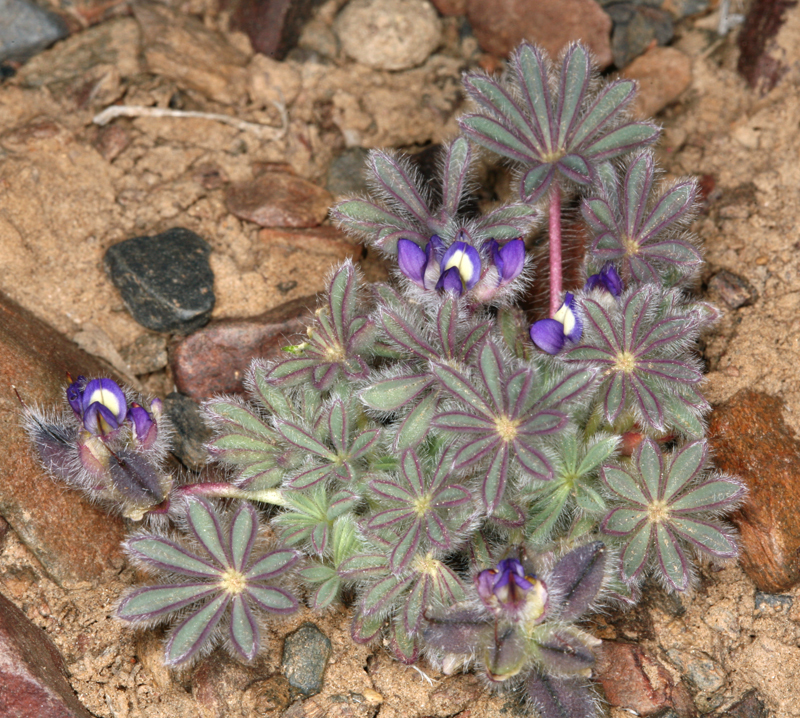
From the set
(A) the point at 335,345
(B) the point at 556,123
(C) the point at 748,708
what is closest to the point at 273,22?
(B) the point at 556,123

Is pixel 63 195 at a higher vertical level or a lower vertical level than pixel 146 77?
lower

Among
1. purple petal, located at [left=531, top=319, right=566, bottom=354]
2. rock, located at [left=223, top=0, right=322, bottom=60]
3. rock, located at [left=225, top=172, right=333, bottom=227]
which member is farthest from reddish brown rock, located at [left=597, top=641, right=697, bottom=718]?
rock, located at [left=223, top=0, right=322, bottom=60]

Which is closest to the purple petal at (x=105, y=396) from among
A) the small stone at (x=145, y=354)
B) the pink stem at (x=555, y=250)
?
the small stone at (x=145, y=354)

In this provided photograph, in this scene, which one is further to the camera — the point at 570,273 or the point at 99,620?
the point at 570,273

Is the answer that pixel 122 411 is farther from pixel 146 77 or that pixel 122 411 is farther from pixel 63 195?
pixel 146 77

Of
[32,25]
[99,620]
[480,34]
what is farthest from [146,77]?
[99,620]

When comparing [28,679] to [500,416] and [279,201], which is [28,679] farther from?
[279,201]

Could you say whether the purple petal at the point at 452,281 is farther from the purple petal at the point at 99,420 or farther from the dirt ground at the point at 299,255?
the purple petal at the point at 99,420
